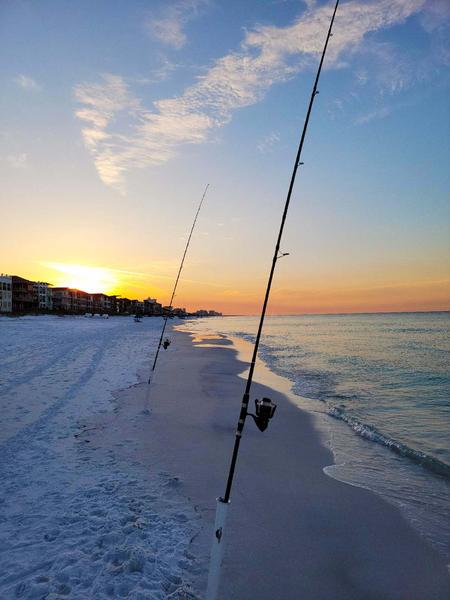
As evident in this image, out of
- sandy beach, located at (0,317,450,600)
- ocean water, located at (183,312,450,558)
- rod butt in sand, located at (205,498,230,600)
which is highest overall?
rod butt in sand, located at (205,498,230,600)

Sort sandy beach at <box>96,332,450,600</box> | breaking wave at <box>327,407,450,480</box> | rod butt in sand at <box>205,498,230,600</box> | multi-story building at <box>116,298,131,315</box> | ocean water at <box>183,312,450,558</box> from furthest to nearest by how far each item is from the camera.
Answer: multi-story building at <box>116,298,131,315</box> → breaking wave at <box>327,407,450,480</box> → ocean water at <box>183,312,450,558</box> → sandy beach at <box>96,332,450,600</box> → rod butt in sand at <box>205,498,230,600</box>

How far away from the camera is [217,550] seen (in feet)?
9.50

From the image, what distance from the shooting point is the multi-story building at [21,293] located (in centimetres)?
→ 8988

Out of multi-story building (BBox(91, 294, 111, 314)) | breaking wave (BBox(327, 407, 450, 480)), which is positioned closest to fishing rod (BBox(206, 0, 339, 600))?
breaking wave (BBox(327, 407, 450, 480))

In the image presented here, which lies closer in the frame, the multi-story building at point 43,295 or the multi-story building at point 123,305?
the multi-story building at point 43,295

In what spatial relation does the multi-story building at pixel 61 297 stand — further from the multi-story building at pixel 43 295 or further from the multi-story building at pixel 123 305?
the multi-story building at pixel 123 305

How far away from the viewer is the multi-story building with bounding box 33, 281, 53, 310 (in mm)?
113875

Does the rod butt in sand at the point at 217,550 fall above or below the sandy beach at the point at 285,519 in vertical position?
above

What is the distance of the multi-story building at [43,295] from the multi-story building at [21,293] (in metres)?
18.1

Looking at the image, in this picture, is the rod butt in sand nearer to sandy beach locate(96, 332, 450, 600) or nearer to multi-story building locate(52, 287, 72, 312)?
sandy beach locate(96, 332, 450, 600)

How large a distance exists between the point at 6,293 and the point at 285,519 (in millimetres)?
96986

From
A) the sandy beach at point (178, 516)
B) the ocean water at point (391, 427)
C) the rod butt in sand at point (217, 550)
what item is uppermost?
the rod butt in sand at point (217, 550)

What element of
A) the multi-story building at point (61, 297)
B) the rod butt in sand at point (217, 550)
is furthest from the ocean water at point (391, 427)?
the multi-story building at point (61, 297)

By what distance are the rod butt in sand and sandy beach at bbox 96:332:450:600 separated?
831 mm
